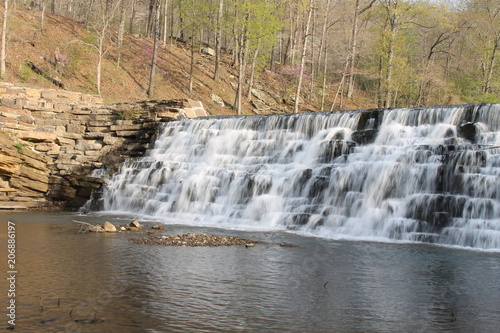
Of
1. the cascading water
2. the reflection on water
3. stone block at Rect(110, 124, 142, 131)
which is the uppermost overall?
stone block at Rect(110, 124, 142, 131)

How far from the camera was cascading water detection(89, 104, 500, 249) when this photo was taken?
46.2 ft

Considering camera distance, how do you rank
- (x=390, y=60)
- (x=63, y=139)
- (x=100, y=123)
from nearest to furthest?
(x=63, y=139)
(x=100, y=123)
(x=390, y=60)

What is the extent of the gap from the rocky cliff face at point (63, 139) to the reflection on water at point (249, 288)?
410 inches

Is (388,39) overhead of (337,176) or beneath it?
overhead

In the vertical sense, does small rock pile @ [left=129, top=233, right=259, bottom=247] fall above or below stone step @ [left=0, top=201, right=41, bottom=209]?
above

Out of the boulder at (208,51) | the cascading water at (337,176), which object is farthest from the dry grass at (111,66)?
the cascading water at (337,176)

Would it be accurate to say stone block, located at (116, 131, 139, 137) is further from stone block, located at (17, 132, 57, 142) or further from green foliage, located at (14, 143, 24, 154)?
green foliage, located at (14, 143, 24, 154)

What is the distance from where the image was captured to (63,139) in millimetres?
24406

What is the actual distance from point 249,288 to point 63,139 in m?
19.3

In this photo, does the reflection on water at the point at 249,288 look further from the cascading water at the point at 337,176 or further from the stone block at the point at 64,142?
the stone block at the point at 64,142

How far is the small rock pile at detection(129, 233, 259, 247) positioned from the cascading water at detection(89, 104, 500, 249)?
3.44 m

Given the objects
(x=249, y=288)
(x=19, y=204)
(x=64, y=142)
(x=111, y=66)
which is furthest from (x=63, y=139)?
(x=249, y=288)

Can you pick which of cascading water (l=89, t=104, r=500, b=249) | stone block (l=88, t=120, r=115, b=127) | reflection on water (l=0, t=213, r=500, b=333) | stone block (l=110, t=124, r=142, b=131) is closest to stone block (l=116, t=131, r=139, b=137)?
stone block (l=110, t=124, r=142, b=131)

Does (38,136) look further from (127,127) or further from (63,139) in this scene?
(127,127)
